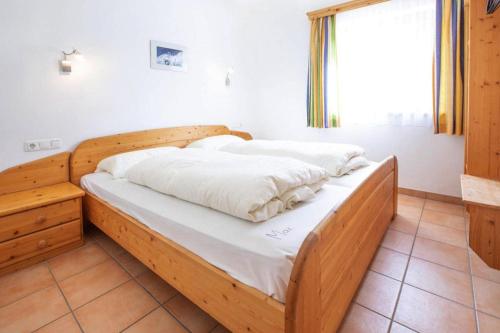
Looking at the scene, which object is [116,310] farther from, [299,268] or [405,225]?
[405,225]

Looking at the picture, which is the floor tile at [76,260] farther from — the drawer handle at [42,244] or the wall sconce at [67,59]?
the wall sconce at [67,59]

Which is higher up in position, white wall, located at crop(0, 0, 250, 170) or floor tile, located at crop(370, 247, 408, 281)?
white wall, located at crop(0, 0, 250, 170)

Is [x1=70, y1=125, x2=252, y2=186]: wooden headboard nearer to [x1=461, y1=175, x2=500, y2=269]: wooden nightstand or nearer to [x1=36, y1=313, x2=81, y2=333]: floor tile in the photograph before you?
[x1=36, y1=313, x2=81, y2=333]: floor tile

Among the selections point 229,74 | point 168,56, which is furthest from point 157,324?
point 229,74

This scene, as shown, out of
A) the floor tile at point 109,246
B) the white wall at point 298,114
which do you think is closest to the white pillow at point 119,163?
the floor tile at point 109,246

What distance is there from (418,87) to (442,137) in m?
0.58

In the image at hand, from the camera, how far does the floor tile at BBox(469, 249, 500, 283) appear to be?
5.34 ft

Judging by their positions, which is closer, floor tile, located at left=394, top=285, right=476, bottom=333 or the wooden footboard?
the wooden footboard

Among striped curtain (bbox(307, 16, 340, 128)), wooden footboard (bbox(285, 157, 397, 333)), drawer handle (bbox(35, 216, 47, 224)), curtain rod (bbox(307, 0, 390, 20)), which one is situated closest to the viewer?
wooden footboard (bbox(285, 157, 397, 333))

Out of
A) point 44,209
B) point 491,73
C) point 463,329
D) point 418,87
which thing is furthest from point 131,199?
point 418,87

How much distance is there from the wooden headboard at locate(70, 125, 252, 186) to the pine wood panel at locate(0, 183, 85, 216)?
A: 0.70 feet

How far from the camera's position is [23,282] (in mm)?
1714

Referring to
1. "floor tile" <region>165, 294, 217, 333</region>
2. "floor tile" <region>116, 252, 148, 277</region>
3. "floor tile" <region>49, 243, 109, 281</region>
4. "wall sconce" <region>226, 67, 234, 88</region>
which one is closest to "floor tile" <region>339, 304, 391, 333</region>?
"floor tile" <region>165, 294, 217, 333</region>

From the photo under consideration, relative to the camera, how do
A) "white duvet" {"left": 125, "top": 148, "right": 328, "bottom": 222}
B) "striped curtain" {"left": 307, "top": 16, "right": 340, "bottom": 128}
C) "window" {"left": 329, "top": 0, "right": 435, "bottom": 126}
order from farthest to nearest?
1. "striped curtain" {"left": 307, "top": 16, "right": 340, "bottom": 128}
2. "window" {"left": 329, "top": 0, "right": 435, "bottom": 126}
3. "white duvet" {"left": 125, "top": 148, "right": 328, "bottom": 222}
